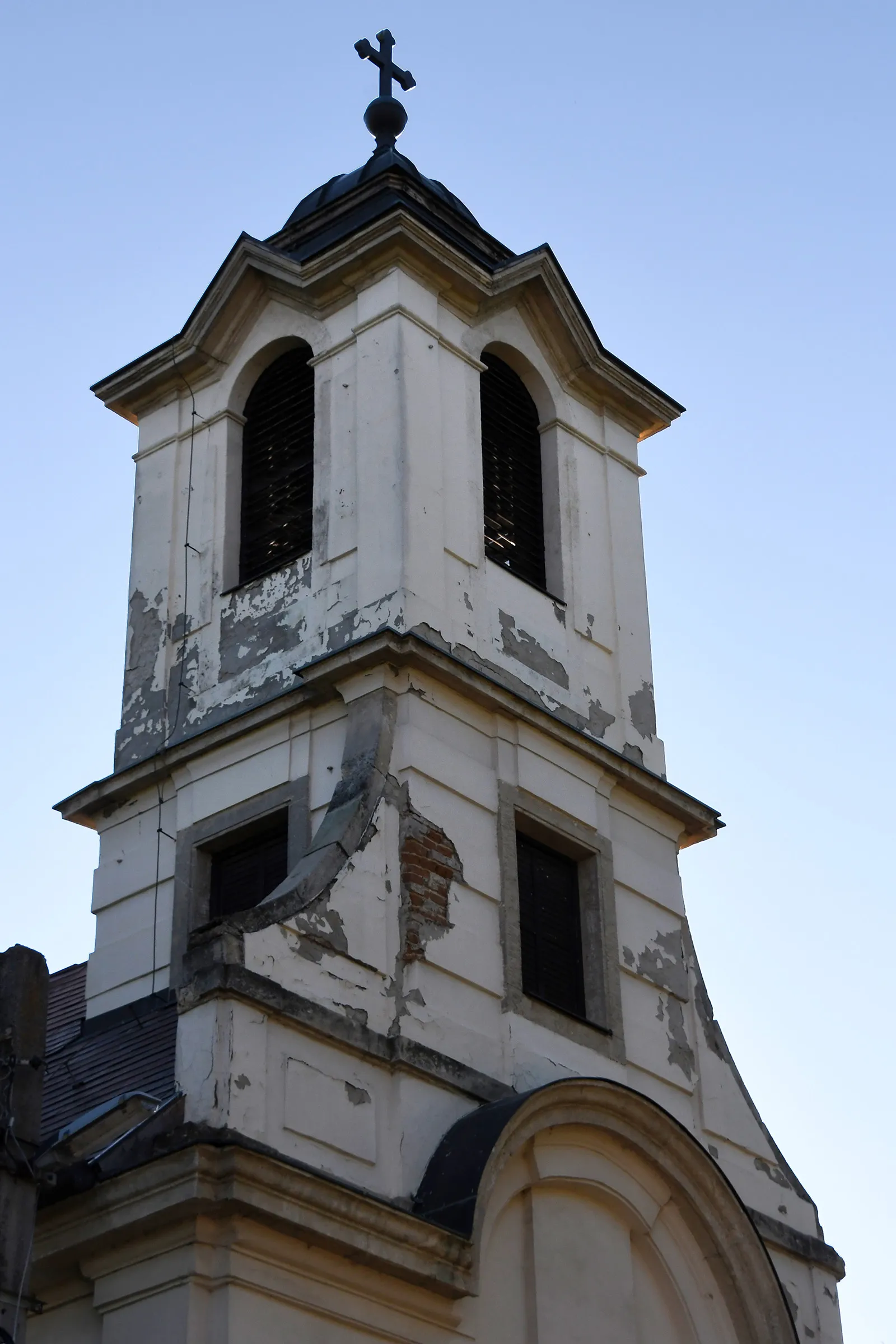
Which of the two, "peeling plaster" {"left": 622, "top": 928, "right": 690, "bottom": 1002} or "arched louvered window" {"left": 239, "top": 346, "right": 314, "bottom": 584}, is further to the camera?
"arched louvered window" {"left": 239, "top": 346, "right": 314, "bottom": 584}

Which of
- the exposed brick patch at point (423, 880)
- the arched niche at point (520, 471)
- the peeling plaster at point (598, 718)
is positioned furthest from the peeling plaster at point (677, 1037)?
the arched niche at point (520, 471)

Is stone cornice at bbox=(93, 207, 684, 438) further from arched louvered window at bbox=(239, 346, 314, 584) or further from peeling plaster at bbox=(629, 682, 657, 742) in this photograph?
peeling plaster at bbox=(629, 682, 657, 742)

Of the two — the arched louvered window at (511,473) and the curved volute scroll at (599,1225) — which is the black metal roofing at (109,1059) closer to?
the curved volute scroll at (599,1225)

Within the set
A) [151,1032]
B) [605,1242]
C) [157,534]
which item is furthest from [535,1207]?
[157,534]

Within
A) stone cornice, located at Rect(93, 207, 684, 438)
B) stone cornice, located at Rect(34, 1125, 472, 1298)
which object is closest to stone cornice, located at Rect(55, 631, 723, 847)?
stone cornice, located at Rect(93, 207, 684, 438)

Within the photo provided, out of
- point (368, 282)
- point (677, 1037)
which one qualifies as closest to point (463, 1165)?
point (677, 1037)

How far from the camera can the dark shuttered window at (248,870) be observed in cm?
1644

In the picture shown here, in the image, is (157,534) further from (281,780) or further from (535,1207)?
(535,1207)

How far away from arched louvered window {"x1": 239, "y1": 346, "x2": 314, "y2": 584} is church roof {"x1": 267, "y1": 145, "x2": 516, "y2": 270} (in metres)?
1.13

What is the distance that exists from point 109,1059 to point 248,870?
6.00 ft

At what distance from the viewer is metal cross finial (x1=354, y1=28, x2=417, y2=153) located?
21312 millimetres

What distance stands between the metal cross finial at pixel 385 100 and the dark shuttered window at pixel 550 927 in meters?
7.80

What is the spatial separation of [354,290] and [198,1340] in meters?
9.35

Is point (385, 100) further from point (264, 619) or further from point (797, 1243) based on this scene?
point (797, 1243)
